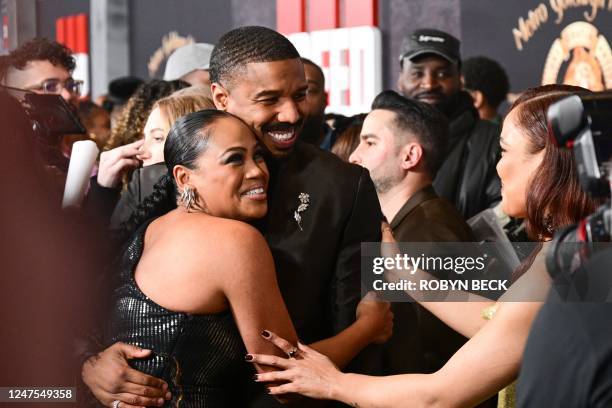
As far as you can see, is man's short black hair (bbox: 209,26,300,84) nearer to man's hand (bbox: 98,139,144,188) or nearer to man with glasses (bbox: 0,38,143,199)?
man's hand (bbox: 98,139,144,188)

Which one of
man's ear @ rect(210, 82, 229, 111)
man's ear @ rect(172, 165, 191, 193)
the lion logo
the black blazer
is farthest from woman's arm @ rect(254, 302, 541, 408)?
the lion logo

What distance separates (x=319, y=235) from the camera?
6.27 ft

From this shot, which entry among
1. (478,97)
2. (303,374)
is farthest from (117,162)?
(478,97)

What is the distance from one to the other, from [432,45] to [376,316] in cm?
219

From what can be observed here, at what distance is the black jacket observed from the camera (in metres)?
3.58

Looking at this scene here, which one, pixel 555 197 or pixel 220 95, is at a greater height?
pixel 220 95

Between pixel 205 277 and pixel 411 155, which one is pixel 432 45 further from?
pixel 205 277

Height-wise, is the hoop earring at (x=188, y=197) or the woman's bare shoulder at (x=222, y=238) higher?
the hoop earring at (x=188, y=197)

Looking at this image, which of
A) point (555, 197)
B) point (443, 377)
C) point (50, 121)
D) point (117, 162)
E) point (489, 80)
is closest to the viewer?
point (555, 197)

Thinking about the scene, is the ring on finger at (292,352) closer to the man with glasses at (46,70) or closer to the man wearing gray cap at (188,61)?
the man with glasses at (46,70)

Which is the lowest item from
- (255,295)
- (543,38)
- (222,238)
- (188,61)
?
(255,295)

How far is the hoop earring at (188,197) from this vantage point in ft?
6.15

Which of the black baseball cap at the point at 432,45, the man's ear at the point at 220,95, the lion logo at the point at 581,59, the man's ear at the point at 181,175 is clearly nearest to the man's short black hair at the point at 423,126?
the black baseball cap at the point at 432,45

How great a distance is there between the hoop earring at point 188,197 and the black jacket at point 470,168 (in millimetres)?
1877
